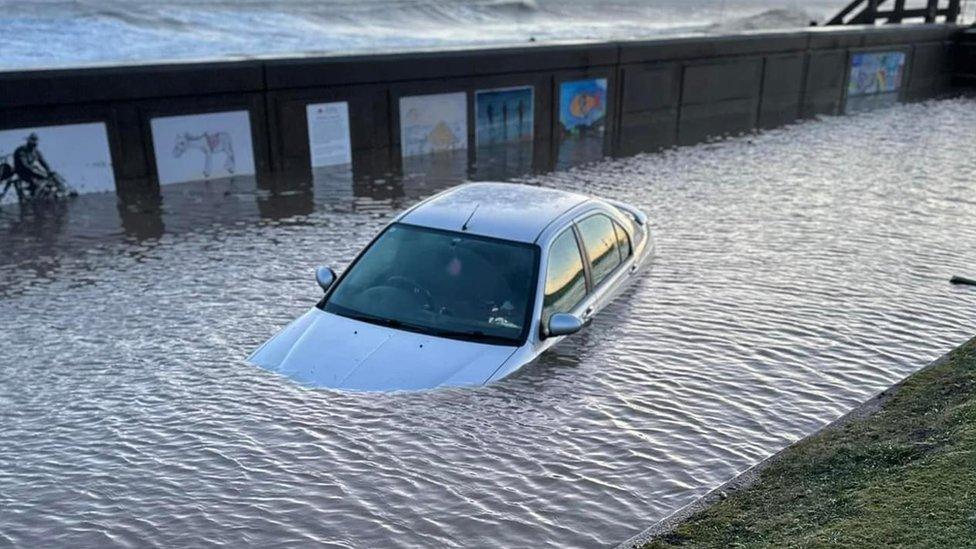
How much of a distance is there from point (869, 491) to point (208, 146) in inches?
565

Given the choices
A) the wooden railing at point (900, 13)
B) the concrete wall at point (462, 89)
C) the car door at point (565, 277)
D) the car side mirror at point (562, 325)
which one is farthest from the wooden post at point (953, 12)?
the car side mirror at point (562, 325)

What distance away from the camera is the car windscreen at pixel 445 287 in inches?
284

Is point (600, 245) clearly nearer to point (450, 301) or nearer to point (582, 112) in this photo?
point (450, 301)

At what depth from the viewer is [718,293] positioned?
33.7 feet

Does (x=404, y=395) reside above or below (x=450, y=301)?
below

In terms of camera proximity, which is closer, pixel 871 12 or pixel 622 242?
pixel 622 242

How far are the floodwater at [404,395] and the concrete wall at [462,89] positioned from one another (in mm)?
2190

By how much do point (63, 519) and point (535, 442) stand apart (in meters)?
3.18

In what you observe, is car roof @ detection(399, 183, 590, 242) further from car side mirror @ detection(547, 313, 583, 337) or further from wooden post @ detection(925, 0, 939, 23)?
wooden post @ detection(925, 0, 939, 23)

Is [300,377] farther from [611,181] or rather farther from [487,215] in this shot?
[611,181]

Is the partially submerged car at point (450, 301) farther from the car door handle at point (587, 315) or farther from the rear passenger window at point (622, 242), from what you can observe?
the rear passenger window at point (622, 242)

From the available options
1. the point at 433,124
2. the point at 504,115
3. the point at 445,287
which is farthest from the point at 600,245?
the point at 504,115

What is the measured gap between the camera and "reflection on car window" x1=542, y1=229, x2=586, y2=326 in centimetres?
753

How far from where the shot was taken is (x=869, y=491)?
A: 5.43 meters
